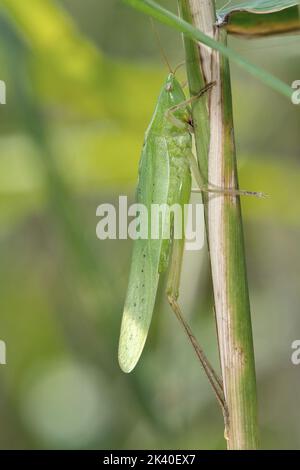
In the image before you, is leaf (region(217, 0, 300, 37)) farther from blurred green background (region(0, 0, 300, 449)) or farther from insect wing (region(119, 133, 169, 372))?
blurred green background (region(0, 0, 300, 449))

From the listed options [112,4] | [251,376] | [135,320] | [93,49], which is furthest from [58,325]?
[251,376]

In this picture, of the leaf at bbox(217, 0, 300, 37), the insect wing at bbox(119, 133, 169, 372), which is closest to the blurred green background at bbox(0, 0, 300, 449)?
the insect wing at bbox(119, 133, 169, 372)

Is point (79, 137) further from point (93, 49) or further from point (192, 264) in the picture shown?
point (192, 264)

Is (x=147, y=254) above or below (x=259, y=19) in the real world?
below

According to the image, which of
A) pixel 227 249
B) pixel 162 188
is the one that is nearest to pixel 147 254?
pixel 162 188

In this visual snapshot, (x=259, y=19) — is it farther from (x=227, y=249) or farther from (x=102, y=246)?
(x=102, y=246)
